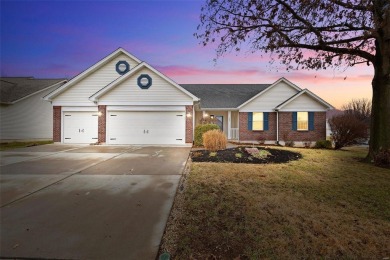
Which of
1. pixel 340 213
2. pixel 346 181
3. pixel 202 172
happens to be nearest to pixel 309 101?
pixel 346 181

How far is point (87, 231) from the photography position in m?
3.44

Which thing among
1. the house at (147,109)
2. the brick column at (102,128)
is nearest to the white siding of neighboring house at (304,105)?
the house at (147,109)

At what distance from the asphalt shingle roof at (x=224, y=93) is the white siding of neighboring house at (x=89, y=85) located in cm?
770

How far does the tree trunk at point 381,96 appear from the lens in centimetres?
926

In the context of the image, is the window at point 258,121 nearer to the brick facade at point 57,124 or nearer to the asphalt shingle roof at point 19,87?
the brick facade at point 57,124

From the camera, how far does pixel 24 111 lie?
66.4ft

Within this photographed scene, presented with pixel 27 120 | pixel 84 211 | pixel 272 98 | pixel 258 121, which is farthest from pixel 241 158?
pixel 27 120

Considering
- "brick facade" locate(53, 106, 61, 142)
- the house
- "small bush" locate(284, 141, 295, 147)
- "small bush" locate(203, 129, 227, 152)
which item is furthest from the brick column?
"small bush" locate(284, 141, 295, 147)

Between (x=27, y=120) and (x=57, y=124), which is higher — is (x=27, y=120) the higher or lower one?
the higher one

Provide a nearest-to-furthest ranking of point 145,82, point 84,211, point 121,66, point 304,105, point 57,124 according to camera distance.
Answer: point 84,211
point 145,82
point 57,124
point 121,66
point 304,105

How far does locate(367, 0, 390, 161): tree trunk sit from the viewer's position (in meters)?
9.26

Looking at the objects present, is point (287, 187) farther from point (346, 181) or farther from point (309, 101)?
point (309, 101)

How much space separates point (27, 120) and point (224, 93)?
61.8 feet

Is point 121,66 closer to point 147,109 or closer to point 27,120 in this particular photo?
point 147,109
